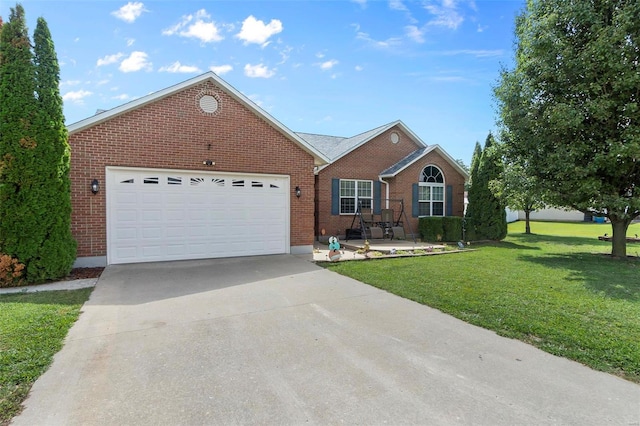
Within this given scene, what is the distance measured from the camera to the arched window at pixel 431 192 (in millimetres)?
16344

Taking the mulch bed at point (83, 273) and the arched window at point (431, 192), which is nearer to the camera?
the mulch bed at point (83, 273)

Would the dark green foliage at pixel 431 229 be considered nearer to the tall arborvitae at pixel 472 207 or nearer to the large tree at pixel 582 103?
the tall arborvitae at pixel 472 207

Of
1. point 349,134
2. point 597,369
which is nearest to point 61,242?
point 597,369

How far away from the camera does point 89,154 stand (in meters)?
7.84

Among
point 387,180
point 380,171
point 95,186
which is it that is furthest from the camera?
point 380,171

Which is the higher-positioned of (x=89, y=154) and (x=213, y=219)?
(x=89, y=154)

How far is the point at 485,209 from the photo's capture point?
1512 cm

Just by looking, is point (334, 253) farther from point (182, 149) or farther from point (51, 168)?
point (51, 168)

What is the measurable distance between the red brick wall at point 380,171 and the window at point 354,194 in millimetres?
274

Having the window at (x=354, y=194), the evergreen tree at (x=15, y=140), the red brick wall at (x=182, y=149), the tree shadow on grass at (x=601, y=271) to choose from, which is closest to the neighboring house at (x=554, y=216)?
the window at (x=354, y=194)

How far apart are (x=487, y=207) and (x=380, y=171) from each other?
5166 mm

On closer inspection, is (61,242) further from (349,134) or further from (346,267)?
(349,134)

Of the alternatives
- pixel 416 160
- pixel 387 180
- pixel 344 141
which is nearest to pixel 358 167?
pixel 387 180

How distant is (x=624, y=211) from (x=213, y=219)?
11937 millimetres
